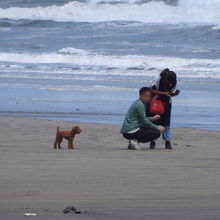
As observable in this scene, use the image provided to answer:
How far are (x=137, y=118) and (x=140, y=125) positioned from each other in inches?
3.3

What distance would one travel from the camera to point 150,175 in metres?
6.78

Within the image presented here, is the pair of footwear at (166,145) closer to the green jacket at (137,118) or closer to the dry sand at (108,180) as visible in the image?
the dry sand at (108,180)

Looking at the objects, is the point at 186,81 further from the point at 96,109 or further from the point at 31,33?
the point at 31,33

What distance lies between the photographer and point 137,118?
928 cm

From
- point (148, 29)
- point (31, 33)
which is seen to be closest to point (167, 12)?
point (148, 29)

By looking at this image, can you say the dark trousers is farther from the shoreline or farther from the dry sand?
the shoreline

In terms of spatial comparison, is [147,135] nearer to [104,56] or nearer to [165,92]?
[165,92]

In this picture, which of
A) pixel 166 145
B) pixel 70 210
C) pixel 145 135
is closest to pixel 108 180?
pixel 70 210

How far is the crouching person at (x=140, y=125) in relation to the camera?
9148mm

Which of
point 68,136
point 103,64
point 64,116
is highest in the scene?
point 68,136

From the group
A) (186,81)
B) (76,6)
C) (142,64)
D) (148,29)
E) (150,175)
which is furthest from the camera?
(76,6)

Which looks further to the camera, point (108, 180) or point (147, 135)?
point (147, 135)

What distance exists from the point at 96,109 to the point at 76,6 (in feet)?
111

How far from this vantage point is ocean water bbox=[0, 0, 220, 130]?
1487cm
